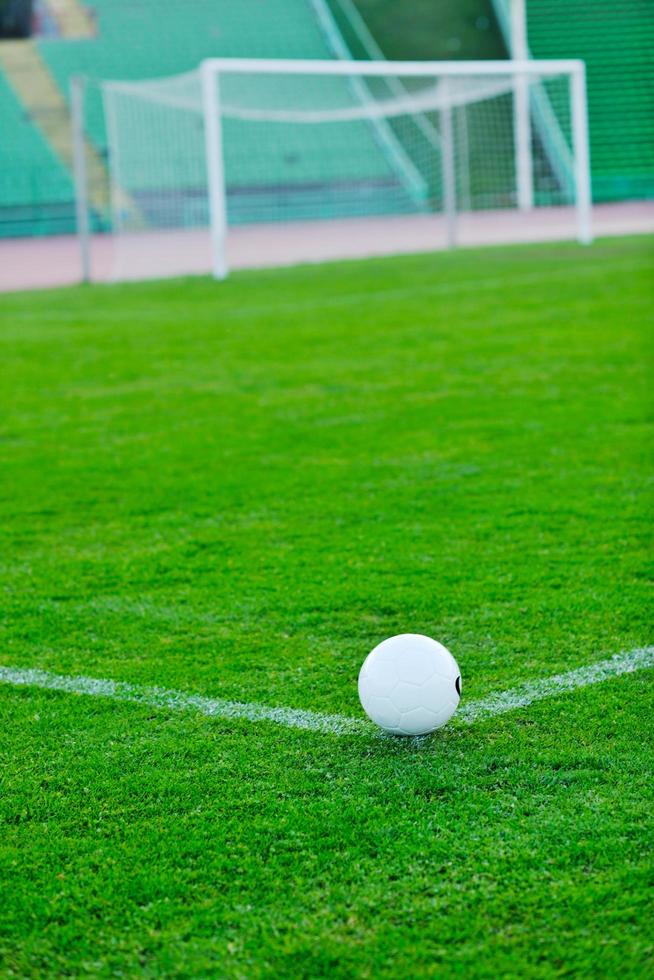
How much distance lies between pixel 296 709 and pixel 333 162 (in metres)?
25.0

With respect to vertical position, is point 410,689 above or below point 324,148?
below

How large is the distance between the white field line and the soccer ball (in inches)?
6.7

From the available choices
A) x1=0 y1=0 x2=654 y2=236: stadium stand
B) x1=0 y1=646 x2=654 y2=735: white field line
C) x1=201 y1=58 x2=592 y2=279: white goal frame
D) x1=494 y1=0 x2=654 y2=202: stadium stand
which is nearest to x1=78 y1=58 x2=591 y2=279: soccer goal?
x1=201 y1=58 x2=592 y2=279: white goal frame

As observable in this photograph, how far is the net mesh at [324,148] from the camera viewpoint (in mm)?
20531

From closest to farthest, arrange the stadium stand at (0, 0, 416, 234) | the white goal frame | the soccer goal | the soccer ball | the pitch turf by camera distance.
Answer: the pitch turf
the soccer ball
the white goal frame
the soccer goal
the stadium stand at (0, 0, 416, 234)

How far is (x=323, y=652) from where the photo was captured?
399 cm

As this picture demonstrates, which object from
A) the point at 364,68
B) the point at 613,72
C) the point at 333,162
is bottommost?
the point at 333,162

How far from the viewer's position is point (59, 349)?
10.7m

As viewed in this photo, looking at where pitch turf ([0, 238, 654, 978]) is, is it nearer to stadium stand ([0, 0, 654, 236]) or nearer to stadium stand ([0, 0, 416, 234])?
stadium stand ([0, 0, 654, 236])

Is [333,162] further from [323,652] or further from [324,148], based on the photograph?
[323,652]

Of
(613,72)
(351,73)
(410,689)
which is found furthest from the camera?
(613,72)

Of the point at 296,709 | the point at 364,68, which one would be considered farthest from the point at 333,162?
the point at 296,709

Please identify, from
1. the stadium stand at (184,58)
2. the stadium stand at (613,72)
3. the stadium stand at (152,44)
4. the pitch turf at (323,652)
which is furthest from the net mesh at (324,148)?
the pitch turf at (323,652)

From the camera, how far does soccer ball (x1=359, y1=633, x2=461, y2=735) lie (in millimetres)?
3199
